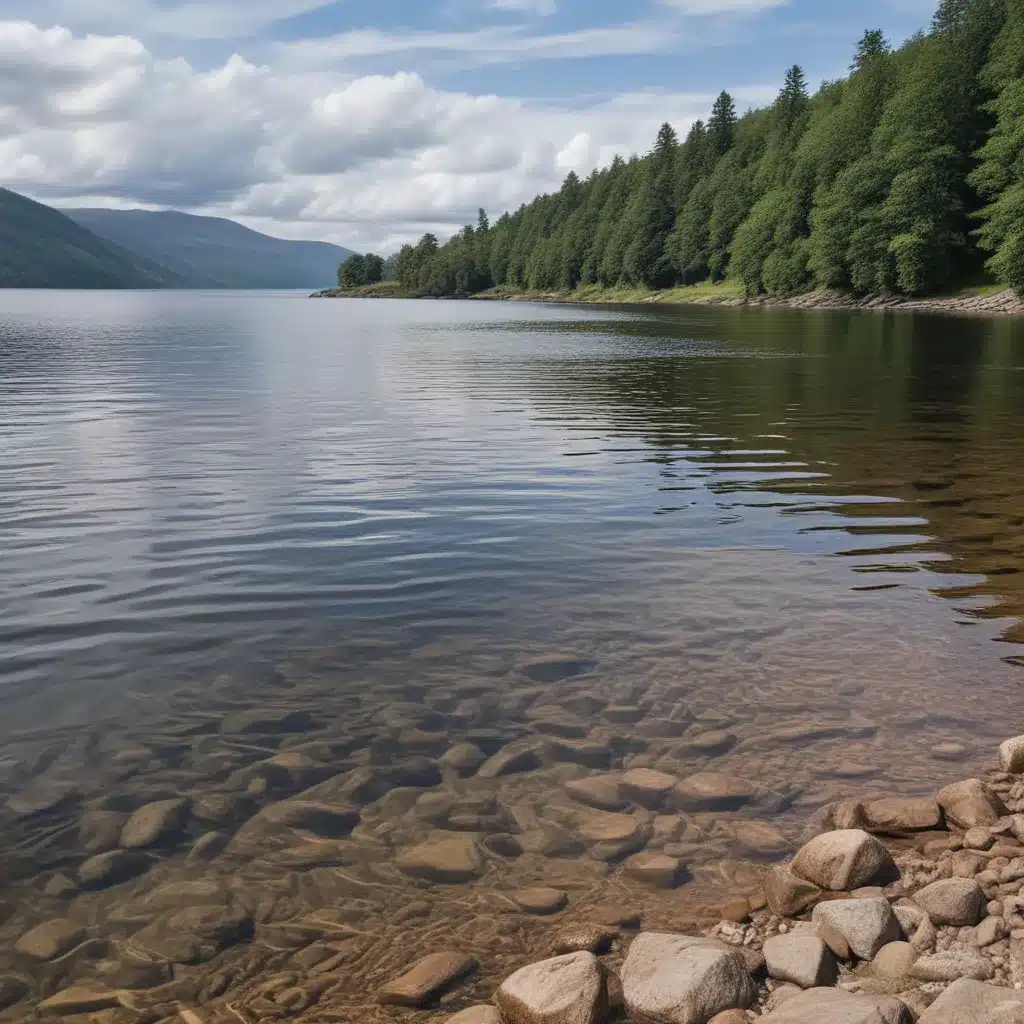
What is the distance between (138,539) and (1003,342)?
53.3 metres

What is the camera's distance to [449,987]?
5496mm

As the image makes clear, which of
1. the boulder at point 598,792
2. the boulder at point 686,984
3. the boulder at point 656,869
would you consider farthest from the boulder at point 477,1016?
the boulder at point 598,792

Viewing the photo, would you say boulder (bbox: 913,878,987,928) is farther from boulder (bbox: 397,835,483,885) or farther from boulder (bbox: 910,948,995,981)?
boulder (bbox: 397,835,483,885)

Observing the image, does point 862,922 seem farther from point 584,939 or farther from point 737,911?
point 584,939

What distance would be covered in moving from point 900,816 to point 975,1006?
100 inches

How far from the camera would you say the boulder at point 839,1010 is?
4.65 metres

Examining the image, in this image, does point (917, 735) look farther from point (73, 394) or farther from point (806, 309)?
point (806, 309)

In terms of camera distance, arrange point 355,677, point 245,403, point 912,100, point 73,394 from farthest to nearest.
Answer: point 912,100
point 73,394
point 245,403
point 355,677

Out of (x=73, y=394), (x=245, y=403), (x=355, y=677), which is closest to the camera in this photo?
(x=355, y=677)

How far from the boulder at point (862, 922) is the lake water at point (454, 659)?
89cm

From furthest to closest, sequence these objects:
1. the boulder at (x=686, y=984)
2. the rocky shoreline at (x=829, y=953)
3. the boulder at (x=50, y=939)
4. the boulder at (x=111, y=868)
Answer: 1. the boulder at (x=111, y=868)
2. the boulder at (x=50, y=939)
3. the boulder at (x=686, y=984)
4. the rocky shoreline at (x=829, y=953)

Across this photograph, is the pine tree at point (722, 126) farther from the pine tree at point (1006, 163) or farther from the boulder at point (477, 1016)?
the boulder at point (477, 1016)

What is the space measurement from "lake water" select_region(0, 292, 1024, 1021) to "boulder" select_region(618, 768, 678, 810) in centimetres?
15

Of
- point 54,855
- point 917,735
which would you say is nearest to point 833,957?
point 917,735
